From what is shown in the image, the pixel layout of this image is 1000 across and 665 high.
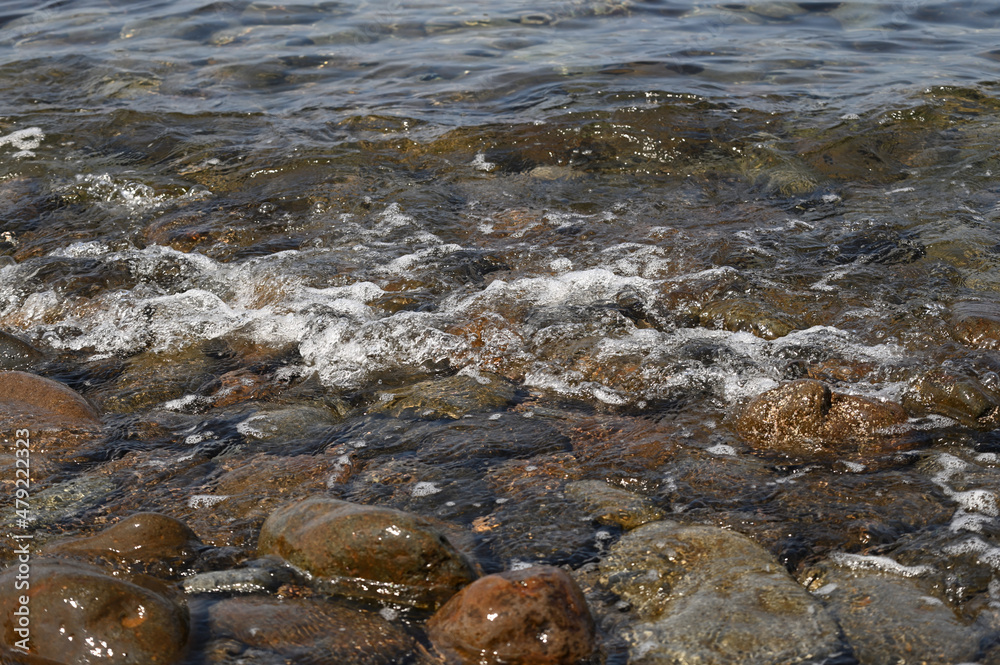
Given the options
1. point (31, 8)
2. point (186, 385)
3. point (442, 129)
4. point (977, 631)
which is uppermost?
point (31, 8)

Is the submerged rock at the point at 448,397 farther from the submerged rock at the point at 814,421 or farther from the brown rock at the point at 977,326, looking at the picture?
the brown rock at the point at 977,326

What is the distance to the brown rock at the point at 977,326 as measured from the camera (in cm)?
436

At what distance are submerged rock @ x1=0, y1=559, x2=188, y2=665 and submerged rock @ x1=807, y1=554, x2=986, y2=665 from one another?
84.7 inches

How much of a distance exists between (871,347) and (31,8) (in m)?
13.1

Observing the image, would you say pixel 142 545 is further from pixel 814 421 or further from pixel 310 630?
pixel 814 421

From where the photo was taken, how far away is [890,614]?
2.75 m

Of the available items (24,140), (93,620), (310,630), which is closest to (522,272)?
(310,630)

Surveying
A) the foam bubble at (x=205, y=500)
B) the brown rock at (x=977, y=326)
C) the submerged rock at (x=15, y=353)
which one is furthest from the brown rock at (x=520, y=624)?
the submerged rock at (x=15, y=353)

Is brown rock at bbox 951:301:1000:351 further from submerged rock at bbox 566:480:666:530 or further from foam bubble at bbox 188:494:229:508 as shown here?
foam bubble at bbox 188:494:229:508

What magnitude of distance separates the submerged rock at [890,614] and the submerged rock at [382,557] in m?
1.27

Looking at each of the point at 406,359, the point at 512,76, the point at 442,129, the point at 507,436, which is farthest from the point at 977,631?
the point at 512,76

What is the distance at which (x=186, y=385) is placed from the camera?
14.4ft

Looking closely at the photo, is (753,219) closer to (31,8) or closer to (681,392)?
(681,392)

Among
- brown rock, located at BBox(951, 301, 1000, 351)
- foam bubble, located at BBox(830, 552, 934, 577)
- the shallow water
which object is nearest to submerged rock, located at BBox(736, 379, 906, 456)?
the shallow water
